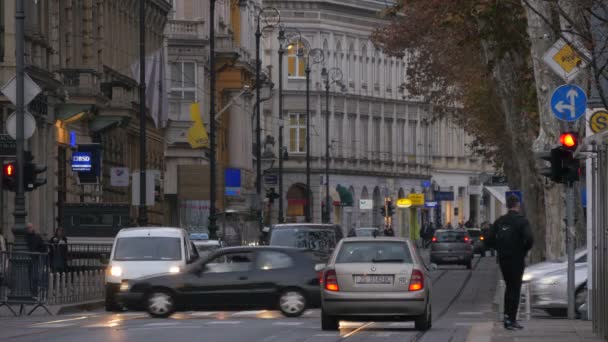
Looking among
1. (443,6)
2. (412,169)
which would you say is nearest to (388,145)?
(412,169)

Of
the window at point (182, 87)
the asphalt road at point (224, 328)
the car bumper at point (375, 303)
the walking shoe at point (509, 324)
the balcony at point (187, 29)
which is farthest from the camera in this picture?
the balcony at point (187, 29)

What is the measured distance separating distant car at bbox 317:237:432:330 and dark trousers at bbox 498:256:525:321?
2.62m

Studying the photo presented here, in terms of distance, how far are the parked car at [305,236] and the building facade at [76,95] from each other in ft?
18.0

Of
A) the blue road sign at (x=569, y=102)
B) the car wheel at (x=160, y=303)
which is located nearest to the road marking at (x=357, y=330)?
the car wheel at (x=160, y=303)

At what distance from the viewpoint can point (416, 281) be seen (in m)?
27.4

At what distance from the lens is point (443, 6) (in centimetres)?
3881

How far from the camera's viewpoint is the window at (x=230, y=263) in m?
33.4

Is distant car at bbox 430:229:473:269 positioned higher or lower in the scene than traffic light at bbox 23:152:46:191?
lower

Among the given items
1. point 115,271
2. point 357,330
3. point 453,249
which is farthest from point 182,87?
point 357,330

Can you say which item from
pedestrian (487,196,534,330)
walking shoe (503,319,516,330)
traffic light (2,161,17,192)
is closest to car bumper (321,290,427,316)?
walking shoe (503,319,516,330)

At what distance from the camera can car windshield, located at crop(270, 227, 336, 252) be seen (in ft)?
143

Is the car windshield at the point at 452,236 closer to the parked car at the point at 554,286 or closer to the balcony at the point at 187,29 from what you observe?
the balcony at the point at 187,29

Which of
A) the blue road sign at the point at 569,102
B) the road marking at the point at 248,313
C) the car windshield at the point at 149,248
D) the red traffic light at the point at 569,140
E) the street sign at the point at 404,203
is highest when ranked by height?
the blue road sign at the point at 569,102

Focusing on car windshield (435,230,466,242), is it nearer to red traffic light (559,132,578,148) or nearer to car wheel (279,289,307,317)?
car wheel (279,289,307,317)
